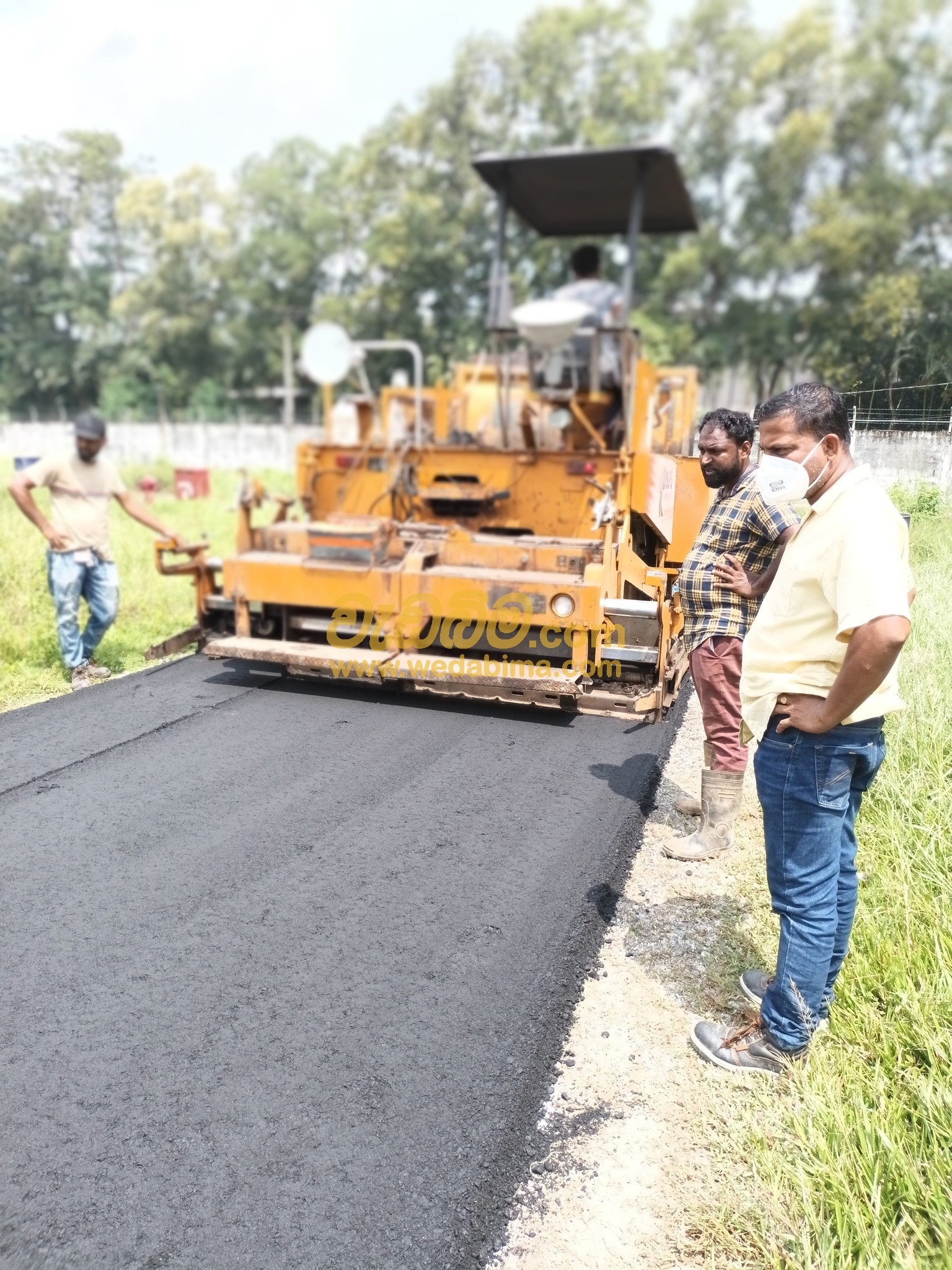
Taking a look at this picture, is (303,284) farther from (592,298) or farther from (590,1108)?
(590,1108)

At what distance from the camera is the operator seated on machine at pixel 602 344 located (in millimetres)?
6234

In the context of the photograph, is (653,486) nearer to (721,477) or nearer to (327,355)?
(721,477)

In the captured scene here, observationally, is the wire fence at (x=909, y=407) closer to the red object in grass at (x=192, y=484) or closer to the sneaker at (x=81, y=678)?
the sneaker at (x=81, y=678)

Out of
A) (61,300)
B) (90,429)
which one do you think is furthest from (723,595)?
(61,300)

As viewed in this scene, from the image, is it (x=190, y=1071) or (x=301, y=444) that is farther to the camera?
(x=301, y=444)

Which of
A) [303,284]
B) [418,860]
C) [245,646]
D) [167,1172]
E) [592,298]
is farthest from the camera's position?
[303,284]

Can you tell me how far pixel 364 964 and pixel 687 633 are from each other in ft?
6.41

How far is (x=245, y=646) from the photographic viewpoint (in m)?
5.25

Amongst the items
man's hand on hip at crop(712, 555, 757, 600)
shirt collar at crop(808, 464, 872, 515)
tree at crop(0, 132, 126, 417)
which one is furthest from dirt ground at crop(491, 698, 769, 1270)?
tree at crop(0, 132, 126, 417)

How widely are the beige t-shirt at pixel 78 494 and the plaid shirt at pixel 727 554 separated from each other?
368cm

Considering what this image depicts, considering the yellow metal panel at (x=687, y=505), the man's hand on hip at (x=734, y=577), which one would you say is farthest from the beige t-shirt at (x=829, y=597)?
the yellow metal panel at (x=687, y=505)

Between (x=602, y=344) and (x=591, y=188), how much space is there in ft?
4.67

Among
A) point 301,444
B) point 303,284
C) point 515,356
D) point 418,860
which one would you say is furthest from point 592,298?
point 303,284

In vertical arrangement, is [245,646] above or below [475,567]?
below
